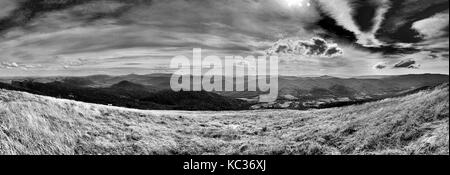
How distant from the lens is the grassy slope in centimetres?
877

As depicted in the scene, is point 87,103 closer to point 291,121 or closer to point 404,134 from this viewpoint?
point 291,121

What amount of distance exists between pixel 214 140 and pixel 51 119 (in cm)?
537

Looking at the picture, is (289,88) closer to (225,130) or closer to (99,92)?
(225,130)

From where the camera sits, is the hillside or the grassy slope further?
the hillside

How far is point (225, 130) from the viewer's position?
12.2 m

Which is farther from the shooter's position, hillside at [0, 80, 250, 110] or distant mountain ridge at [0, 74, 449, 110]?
hillside at [0, 80, 250, 110]

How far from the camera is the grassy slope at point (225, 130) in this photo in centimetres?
877

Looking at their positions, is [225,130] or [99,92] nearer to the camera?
[225,130]

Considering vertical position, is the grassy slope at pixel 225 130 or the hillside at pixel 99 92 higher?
the hillside at pixel 99 92

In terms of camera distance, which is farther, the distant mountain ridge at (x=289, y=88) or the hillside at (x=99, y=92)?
the hillside at (x=99, y=92)

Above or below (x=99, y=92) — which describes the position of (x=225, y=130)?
below

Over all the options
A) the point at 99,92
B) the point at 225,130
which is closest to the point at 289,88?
the point at 225,130

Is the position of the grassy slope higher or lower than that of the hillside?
lower
